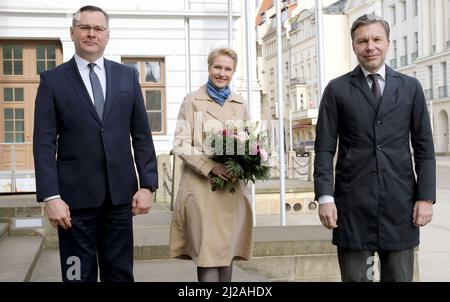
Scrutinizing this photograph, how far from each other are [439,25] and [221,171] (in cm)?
6121

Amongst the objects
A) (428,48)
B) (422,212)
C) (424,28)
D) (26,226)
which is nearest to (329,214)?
(422,212)

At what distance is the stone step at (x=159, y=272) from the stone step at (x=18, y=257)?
13 centimetres

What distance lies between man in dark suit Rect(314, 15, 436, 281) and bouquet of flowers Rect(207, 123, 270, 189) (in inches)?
24.0

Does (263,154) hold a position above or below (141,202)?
above

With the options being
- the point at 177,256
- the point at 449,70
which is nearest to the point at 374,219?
the point at 177,256

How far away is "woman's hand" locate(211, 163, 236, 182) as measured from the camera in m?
4.36

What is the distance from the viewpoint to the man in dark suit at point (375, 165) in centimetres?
373

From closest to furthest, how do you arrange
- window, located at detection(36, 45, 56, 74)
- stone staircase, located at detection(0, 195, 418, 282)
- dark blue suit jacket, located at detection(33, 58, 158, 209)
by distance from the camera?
1. dark blue suit jacket, located at detection(33, 58, 158, 209)
2. stone staircase, located at detection(0, 195, 418, 282)
3. window, located at detection(36, 45, 56, 74)

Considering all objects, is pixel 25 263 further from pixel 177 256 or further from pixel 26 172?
pixel 26 172

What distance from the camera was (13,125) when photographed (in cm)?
1644

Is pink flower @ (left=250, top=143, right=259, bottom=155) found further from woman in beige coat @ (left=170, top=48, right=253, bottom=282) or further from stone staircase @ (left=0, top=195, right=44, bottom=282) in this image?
stone staircase @ (left=0, top=195, right=44, bottom=282)

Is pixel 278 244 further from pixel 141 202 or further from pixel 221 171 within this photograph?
pixel 141 202

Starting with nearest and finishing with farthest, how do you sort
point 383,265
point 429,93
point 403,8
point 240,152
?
point 383,265 < point 240,152 < point 429,93 < point 403,8

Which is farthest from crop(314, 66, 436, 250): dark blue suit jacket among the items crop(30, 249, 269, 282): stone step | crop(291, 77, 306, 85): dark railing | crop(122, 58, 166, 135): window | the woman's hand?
crop(291, 77, 306, 85): dark railing
